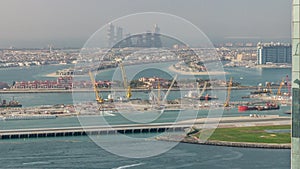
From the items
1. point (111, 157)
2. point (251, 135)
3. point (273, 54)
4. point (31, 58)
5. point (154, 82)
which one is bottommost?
point (111, 157)

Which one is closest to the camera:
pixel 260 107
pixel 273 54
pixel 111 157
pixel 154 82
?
pixel 111 157

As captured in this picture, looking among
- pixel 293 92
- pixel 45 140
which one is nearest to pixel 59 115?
pixel 45 140

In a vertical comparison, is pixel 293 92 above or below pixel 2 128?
above

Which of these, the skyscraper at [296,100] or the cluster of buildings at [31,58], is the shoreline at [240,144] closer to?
the skyscraper at [296,100]

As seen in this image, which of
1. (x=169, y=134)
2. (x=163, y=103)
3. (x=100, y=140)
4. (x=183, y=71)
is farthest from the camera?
(x=183, y=71)

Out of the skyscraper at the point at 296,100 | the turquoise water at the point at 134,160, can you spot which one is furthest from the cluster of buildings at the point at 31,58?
the skyscraper at the point at 296,100

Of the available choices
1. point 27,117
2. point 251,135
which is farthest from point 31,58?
point 251,135

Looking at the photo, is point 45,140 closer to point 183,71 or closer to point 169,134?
point 169,134

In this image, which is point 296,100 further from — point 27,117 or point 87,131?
point 27,117
